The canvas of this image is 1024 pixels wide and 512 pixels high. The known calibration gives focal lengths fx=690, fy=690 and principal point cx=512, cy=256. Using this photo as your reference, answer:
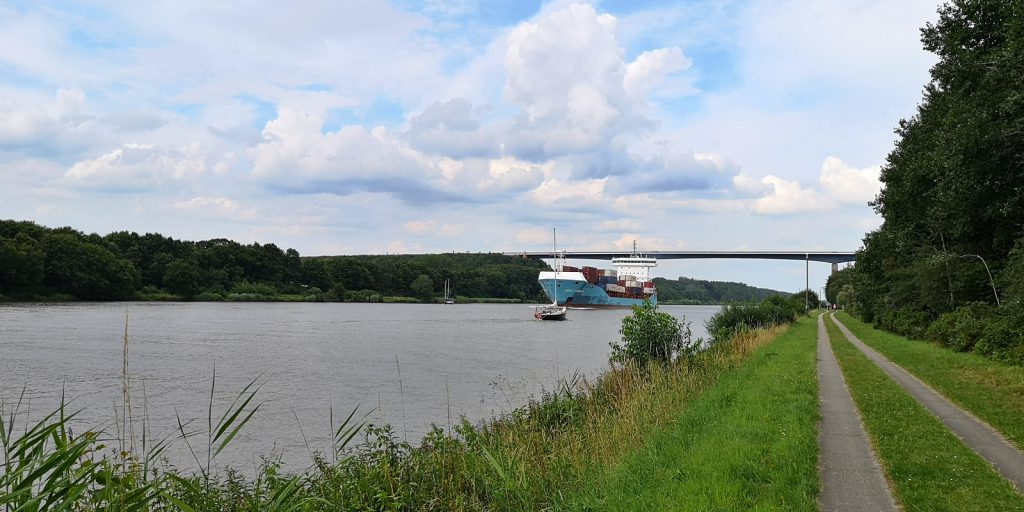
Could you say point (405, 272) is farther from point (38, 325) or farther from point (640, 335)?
point (640, 335)

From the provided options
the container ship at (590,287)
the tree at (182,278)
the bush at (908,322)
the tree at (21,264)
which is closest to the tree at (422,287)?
the container ship at (590,287)

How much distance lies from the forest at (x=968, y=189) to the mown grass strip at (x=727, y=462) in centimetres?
949

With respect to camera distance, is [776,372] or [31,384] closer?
[776,372]

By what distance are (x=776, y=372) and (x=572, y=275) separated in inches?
4165

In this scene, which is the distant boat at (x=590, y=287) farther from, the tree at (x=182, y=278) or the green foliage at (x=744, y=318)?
the green foliage at (x=744, y=318)

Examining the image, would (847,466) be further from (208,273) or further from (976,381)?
(208,273)

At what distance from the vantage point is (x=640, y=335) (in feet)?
69.0

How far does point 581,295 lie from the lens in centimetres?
12550

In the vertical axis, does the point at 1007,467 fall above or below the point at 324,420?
above

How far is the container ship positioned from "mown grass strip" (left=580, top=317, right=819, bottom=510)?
342 ft

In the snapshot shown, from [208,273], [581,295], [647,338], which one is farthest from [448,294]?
[647,338]

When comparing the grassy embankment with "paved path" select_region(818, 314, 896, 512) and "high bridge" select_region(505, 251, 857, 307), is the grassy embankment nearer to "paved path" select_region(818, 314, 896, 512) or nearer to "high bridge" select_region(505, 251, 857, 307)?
"paved path" select_region(818, 314, 896, 512)

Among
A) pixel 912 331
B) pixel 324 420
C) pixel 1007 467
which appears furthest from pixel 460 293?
pixel 1007 467

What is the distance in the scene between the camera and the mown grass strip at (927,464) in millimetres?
6765
